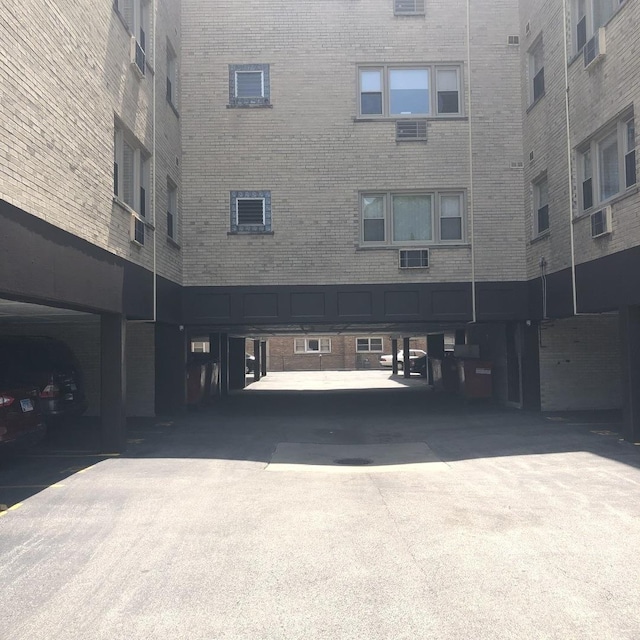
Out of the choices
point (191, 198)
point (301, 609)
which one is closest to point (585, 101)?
point (191, 198)

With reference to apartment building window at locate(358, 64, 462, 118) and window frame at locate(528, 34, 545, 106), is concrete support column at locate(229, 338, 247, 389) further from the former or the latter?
window frame at locate(528, 34, 545, 106)

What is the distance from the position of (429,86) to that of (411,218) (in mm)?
3232

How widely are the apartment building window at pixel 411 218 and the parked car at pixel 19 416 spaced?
27.2 feet

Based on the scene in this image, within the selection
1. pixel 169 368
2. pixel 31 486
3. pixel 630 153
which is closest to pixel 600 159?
pixel 630 153

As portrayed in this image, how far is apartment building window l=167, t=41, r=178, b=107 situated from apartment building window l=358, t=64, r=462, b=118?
169 inches

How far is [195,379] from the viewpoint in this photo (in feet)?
53.8

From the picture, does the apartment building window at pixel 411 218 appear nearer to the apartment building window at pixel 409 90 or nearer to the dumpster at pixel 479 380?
the apartment building window at pixel 409 90

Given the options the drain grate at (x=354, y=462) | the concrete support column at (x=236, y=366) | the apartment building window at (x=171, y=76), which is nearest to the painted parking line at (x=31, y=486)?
the drain grate at (x=354, y=462)

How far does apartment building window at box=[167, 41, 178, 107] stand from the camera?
47.0 ft

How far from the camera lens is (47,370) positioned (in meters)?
10.8

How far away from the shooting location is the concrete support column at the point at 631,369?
1041cm

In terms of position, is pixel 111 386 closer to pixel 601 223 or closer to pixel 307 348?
pixel 601 223

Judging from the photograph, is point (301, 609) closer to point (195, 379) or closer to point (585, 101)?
point (585, 101)

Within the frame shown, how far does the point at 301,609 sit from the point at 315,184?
11.7 m
